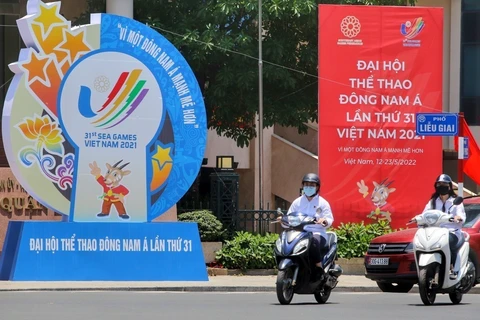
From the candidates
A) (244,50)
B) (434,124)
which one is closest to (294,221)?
(434,124)

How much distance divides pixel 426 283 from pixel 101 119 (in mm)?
7004

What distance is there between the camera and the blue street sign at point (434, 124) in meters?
22.7

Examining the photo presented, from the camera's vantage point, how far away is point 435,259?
15461 millimetres

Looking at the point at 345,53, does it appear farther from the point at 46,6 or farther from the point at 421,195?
the point at 46,6

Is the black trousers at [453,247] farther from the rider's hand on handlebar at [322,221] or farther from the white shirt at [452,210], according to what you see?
the rider's hand on handlebar at [322,221]

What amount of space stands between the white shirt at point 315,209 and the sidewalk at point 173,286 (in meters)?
3.77

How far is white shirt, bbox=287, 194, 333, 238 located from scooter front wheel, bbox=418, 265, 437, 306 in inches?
53.5

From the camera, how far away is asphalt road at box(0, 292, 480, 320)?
44.2 ft

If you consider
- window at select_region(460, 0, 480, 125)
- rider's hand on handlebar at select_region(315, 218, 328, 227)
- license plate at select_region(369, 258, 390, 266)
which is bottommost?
license plate at select_region(369, 258, 390, 266)

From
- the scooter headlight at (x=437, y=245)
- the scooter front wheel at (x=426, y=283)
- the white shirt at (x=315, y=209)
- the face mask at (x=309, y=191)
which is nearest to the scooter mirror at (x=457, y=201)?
the scooter headlight at (x=437, y=245)

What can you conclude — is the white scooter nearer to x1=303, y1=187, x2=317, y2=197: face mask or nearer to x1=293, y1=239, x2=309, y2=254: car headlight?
x1=303, y1=187, x2=317, y2=197: face mask

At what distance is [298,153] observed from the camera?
3634 cm

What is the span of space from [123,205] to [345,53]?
6.09 m

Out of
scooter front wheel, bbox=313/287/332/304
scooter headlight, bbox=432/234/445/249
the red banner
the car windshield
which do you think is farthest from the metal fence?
scooter headlight, bbox=432/234/445/249
